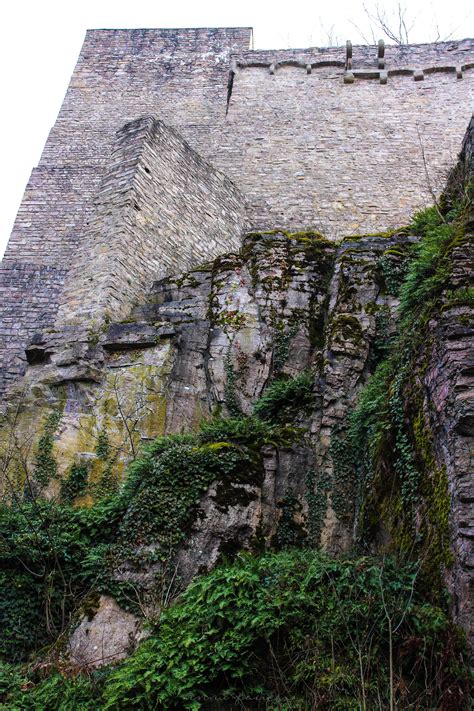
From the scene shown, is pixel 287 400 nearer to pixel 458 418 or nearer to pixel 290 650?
pixel 458 418

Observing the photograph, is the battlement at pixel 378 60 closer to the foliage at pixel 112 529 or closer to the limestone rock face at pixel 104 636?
the foliage at pixel 112 529

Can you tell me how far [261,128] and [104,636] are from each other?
12.8 m

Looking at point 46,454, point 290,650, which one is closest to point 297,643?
point 290,650

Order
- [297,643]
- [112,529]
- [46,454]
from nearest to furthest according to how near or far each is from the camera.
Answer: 1. [297,643]
2. [112,529]
3. [46,454]

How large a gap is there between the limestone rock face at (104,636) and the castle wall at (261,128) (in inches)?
284

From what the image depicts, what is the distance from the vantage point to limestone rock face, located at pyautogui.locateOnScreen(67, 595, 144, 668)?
5.83 m

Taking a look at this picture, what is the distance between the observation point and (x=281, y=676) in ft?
15.7

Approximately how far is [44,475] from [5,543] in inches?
47.3

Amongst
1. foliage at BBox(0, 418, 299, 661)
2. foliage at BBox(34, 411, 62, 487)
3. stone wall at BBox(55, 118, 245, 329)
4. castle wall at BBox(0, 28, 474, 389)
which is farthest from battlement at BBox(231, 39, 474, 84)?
foliage at BBox(0, 418, 299, 661)

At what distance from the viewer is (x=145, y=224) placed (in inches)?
444

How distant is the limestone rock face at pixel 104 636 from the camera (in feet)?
19.1

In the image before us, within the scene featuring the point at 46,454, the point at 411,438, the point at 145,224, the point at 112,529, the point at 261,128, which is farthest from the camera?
the point at 261,128

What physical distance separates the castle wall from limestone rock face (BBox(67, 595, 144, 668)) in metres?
7.21

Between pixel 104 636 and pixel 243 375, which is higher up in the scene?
pixel 243 375
